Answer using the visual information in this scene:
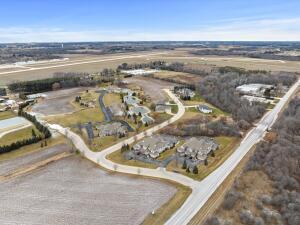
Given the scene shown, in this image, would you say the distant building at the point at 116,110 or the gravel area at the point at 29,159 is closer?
the gravel area at the point at 29,159

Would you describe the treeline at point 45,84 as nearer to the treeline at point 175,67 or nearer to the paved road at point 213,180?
the treeline at point 175,67

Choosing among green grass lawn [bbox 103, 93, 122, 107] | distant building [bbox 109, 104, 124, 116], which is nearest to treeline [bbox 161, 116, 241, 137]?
distant building [bbox 109, 104, 124, 116]

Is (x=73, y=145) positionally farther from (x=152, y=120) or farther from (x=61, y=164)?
(x=152, y=120)

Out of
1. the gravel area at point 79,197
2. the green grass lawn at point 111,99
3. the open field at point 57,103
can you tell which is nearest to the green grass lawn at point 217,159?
the gravel area at point 79,197

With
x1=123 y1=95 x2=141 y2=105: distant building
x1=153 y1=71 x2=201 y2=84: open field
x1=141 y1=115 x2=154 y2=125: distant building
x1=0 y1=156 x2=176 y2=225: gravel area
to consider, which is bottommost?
x1=0 y1=156 x2=176 y2=225: gravel area

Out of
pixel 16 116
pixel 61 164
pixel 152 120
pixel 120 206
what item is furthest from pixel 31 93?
pixel 120 206

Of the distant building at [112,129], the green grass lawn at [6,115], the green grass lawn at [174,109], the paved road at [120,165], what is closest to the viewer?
the paved road at [120,165]

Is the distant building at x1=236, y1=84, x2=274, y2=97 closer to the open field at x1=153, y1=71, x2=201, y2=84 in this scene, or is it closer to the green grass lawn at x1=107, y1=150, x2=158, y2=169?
the open field at x1=153, y1=71, x2=201, y2=84
